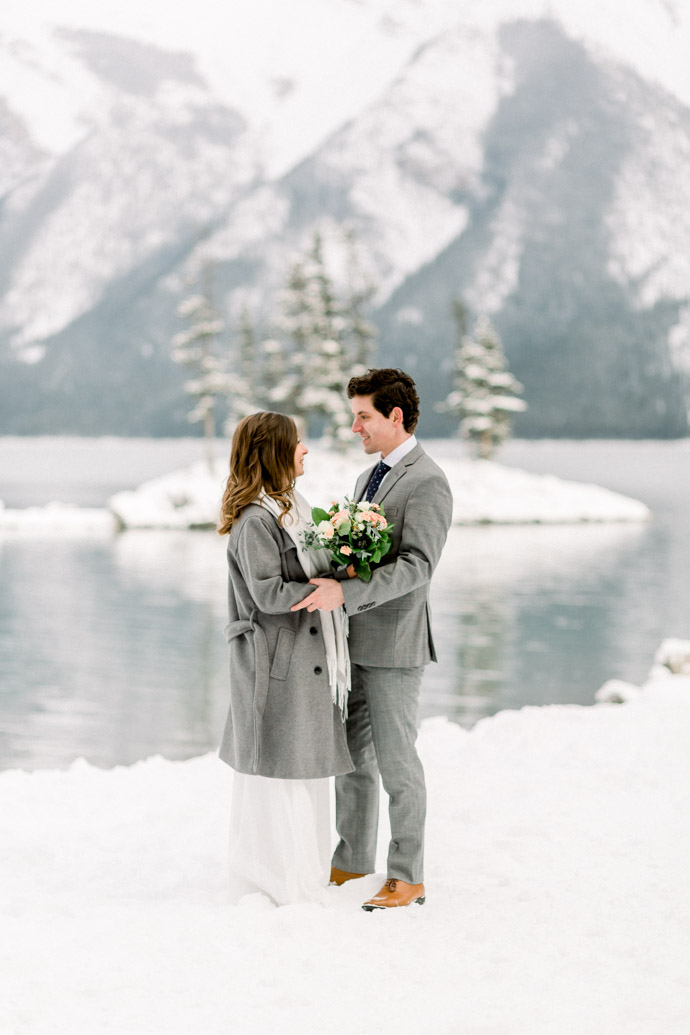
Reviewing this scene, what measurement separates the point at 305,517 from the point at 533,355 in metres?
162

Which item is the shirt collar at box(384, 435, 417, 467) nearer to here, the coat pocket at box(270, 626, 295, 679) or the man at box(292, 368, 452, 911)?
the man at box(292, 368, 452, 911)

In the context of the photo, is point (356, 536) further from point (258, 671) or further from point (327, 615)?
point (258, 671)

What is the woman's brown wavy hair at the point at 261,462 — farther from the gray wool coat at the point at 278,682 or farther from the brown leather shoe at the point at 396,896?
the brown leather shoe at the point at 396,896

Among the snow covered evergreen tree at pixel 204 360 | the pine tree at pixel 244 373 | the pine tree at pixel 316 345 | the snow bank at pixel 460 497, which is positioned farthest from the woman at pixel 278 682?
the pine tree at pixel 244 373

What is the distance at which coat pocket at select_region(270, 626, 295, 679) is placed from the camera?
427cm

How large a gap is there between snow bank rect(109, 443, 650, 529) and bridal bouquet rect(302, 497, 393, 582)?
36.5 m

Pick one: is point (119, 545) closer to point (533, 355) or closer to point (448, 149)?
point (533, 355)

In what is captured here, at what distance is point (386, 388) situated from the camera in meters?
4.33

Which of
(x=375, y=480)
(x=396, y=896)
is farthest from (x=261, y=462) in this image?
(x=396, y=896)

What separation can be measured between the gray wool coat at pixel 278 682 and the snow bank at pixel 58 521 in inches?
1438

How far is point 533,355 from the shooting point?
16250 centimetres

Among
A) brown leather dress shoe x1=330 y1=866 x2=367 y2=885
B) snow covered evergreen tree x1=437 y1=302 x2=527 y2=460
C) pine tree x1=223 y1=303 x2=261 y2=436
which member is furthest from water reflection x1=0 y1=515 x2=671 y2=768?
pine tree x1=223 y1=303 x2=261 y2=436

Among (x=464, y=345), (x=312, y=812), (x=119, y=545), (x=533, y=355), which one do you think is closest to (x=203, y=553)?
(x=119, y=545)

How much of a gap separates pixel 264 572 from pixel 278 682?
0.46 meters
